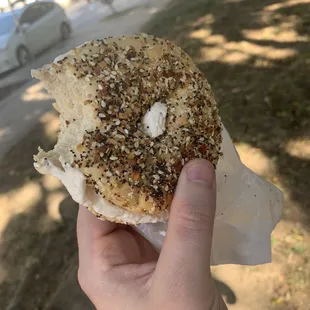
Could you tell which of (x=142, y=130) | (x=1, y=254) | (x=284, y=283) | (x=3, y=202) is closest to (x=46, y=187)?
(x=3, y=202)

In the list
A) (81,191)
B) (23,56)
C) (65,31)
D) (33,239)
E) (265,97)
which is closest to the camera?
(81,191)

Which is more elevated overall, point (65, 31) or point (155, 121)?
point (155, 121)

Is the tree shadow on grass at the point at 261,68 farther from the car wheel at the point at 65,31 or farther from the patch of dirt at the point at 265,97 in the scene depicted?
the car wheel at the point at 65,31

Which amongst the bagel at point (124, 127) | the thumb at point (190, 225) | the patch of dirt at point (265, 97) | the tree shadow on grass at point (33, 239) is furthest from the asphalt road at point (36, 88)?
the thumb at point (190, 225)

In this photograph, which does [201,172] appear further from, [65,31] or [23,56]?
[65,31]

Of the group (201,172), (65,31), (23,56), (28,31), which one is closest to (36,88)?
(23,56)

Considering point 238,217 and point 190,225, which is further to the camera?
point 238,217

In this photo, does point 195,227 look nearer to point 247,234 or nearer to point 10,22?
point 247,234
